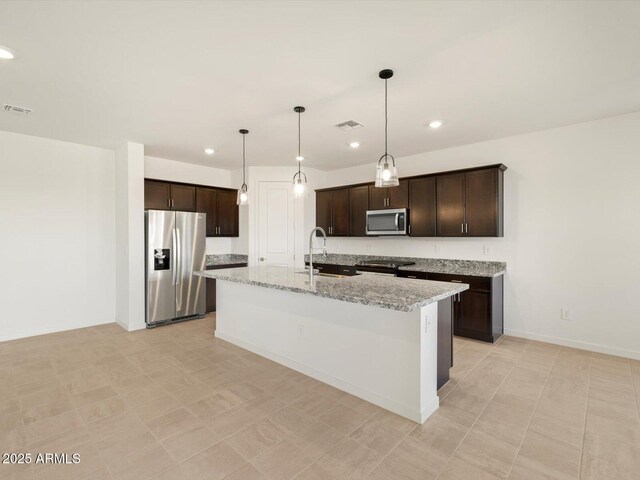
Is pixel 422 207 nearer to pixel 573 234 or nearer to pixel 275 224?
pixel 573 234

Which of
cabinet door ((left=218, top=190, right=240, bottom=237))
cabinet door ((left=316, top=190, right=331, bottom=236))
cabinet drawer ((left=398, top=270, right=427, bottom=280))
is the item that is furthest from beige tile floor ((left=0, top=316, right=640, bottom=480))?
cabinet door ((left=316, top=190, right=331, bottom=236))

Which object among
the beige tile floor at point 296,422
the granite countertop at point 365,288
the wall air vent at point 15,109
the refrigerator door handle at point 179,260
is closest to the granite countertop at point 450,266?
the beige tile floor at point 296,422

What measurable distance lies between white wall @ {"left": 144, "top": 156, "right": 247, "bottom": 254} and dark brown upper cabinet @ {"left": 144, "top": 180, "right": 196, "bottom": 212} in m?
0.42

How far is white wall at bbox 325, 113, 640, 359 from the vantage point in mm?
3428

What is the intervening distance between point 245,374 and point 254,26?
2.88m

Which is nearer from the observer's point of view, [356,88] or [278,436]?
[278,436]

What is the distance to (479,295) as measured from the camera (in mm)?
3877

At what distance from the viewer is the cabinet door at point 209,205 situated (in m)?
5.54

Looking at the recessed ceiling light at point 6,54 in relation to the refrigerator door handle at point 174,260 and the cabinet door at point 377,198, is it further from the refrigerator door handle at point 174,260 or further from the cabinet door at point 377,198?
the cabinet door at point 377,198

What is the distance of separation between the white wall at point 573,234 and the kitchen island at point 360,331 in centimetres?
195

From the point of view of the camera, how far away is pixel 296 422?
228 centimetres

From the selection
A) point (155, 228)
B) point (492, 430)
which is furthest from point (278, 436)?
point (155, 228)

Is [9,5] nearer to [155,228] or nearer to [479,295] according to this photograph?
[155,228]

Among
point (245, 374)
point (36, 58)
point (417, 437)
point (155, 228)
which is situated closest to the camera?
point (417, 437)
